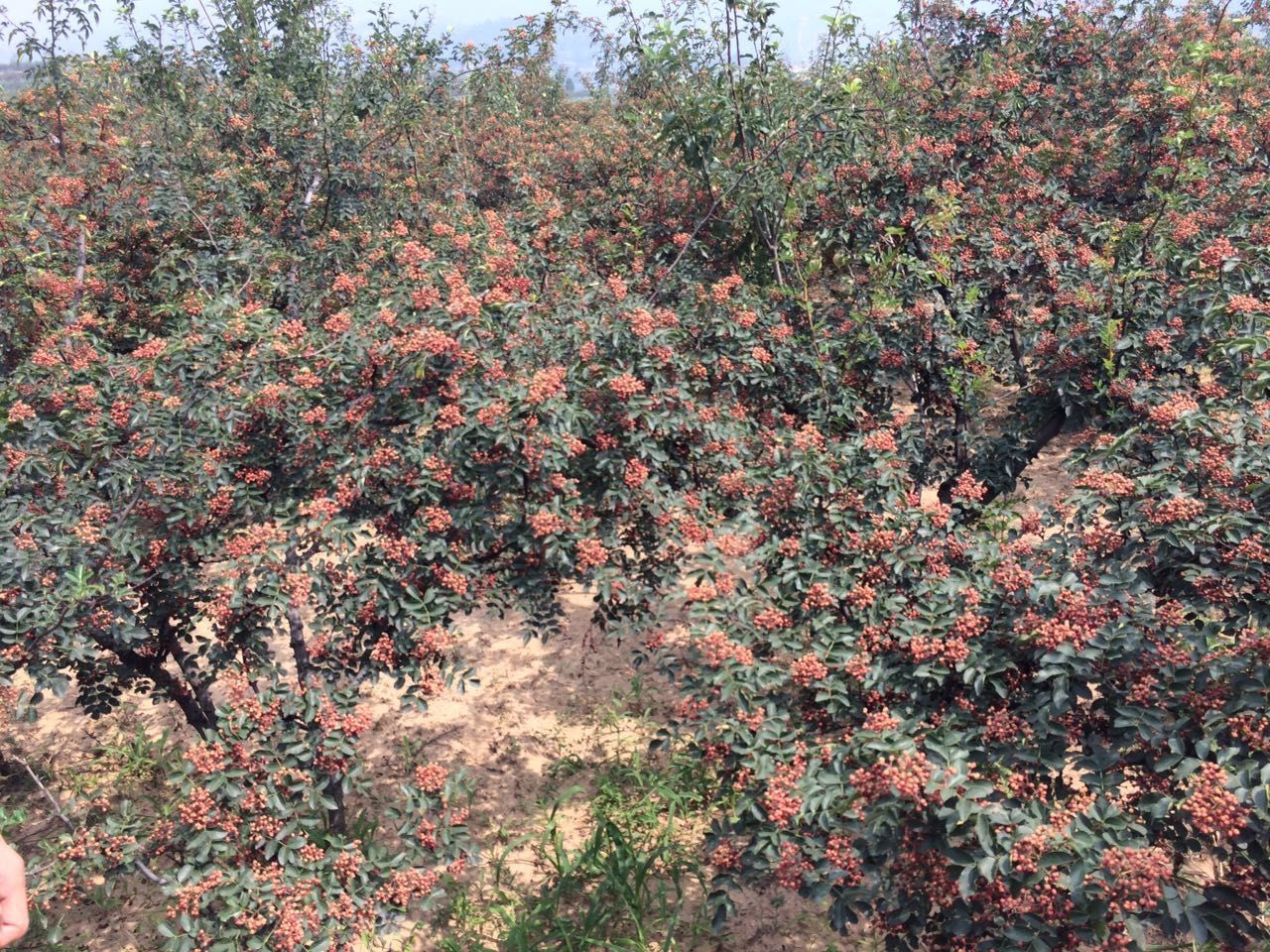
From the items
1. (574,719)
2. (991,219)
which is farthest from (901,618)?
(991,219)

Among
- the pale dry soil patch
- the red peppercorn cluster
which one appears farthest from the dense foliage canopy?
the pale dry soil patch

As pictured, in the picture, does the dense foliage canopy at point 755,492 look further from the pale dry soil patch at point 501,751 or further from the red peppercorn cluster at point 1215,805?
the pale dry soil patch at point 501,751

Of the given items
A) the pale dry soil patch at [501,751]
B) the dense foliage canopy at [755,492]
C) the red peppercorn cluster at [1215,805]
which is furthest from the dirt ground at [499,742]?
the red peppercorn cluster at [1215,805]

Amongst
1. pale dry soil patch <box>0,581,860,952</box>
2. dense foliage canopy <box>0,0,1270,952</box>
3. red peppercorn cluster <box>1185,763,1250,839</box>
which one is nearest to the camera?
red peppercorn cluster <box>1185,763,1250,839</box>

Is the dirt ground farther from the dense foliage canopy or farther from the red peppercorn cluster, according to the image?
the red peppercorn cluster

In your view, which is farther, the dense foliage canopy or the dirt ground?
the dirt ground

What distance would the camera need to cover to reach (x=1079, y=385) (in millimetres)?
4973

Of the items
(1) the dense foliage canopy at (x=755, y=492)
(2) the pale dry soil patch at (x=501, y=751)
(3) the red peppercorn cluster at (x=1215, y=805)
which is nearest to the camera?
(3) the red peppercorn cluster at (x=1215, y=805)

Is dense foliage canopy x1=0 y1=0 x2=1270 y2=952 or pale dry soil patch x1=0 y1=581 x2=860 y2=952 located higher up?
dense foliage canopy x1=0 y1=0 x2=1270 y2=952

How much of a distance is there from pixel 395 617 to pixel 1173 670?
3.07 meters

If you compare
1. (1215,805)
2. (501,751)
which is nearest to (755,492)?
(1215,805)

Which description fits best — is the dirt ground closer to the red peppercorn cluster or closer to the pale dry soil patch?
the pale dry soil patch

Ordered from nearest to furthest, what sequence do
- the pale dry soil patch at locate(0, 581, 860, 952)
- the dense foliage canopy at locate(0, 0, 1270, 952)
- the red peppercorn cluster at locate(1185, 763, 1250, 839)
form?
the red peppercorn cluster at locate(1185, 763, 1250, 839), the dense foliage canopy at locate(0, 0, 1270, 952), the pale dry soil patch at locate(0, 581, 860, 952)

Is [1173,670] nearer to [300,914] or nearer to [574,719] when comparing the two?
[300,914]
